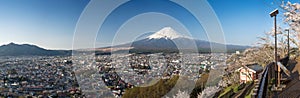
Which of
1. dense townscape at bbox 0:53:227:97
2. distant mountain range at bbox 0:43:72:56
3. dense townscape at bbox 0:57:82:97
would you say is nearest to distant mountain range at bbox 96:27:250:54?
dense townscape at bbox 0:53:227:97

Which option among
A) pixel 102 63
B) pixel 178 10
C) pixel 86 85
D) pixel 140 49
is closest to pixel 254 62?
pixel 178 10

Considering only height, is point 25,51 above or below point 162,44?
below

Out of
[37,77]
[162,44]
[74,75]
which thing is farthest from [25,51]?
[162,44]

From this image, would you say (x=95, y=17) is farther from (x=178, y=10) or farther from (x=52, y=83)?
(x=178, y=10)

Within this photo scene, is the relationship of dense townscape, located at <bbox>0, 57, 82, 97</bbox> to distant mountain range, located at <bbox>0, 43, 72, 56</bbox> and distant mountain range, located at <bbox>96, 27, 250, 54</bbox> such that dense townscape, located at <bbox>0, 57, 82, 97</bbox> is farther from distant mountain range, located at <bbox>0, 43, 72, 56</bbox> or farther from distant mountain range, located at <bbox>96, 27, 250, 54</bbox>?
A: distant mountain range, located at <bbox>96, 27, 250, 54</bbox>

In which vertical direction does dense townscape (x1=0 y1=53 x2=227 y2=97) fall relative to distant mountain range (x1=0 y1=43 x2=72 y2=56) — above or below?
below

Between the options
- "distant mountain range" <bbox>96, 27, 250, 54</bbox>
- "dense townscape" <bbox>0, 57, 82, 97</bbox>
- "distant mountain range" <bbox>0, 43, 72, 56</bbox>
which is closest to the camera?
"dense townscape" <bbox>0, 57, 82, 97</bbox>

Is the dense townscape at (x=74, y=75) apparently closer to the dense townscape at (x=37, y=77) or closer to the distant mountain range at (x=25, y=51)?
the dense townscape at (x=37, y=77)

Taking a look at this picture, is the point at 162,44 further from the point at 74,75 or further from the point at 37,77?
the point at 37,77

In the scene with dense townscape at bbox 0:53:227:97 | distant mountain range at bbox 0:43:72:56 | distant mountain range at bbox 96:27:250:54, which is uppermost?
distant mountain range at bbox 96:27:250:54
